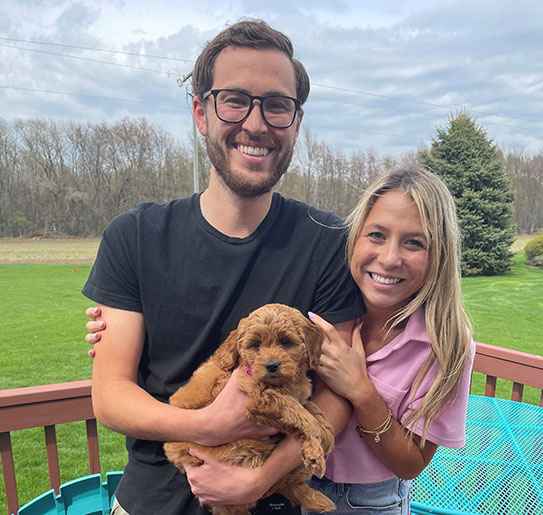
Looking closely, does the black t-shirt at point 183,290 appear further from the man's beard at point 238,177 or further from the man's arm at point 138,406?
the man's beard at point 238,177

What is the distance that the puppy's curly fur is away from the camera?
70.6 inches

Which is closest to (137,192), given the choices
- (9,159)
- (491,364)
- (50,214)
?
(50,214)

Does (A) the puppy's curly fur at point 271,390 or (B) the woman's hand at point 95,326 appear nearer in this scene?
(A) the puppy's curly fur at point 271,390

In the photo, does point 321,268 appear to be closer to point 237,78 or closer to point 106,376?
point 237,78

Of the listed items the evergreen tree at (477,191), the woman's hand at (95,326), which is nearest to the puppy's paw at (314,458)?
the woman's hand at (95,326)

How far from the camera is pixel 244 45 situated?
2.02 m

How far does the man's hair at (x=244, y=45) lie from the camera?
2.03 meters

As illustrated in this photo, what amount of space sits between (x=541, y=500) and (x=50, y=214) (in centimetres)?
3210

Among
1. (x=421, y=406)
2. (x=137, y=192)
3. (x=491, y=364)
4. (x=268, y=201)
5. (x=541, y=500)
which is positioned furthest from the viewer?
(x=137, y=192)

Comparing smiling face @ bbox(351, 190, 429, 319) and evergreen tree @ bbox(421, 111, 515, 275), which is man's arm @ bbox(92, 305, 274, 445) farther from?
evergreen tree @ bbox(421, 111, 515, 275)

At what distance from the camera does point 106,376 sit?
1.94 m

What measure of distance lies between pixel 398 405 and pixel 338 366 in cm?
50

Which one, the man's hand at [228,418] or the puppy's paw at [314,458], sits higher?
the man's hand at [228,418]

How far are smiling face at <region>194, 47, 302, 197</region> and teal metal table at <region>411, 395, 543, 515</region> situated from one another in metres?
2.59
